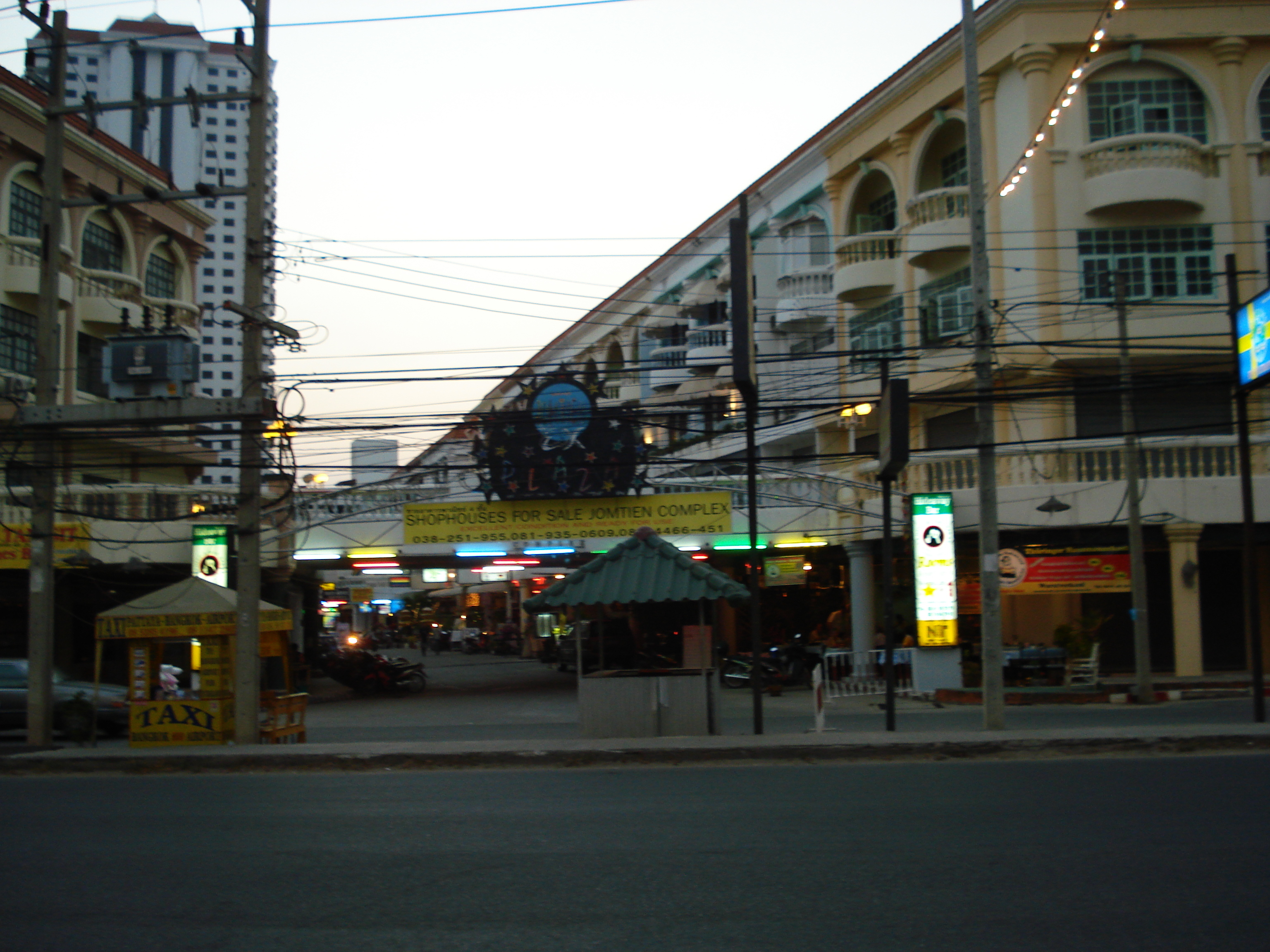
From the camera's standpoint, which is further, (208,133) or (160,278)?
(208,133)

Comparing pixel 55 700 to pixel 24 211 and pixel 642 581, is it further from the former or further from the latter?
pixel 24 211

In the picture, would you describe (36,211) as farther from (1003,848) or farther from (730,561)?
(1003,848)

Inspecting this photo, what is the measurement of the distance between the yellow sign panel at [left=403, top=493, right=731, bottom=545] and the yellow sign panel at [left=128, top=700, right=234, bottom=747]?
29.8ft

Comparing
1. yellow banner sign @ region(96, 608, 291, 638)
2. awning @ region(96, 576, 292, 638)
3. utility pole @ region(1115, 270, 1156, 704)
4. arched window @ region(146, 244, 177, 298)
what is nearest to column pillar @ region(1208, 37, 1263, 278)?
utility pole @ region(1115, 270, 1156, 704)

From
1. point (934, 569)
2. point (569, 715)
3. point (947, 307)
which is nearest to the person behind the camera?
point (569, 715)

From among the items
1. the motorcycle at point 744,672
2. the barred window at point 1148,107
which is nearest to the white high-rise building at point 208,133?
the motorcycle at point 744,672

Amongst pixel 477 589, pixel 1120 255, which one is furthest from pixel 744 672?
pixel 477 589

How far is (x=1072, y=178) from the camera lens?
1001 inches

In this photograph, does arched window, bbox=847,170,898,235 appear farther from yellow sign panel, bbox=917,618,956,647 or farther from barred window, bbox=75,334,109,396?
barred window, bbox=75,334,109,396

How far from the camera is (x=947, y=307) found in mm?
27875

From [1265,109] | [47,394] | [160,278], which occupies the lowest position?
Result: [47,394]

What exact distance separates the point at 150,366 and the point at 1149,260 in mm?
21549

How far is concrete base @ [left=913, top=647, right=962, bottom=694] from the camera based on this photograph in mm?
24078

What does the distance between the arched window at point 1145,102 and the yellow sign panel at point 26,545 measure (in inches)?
1002
